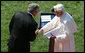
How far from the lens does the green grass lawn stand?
13.4 metres

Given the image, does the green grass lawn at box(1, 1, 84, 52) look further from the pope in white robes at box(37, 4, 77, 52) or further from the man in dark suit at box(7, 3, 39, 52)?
the man in dark suit at box(7, 3, 39, 52)

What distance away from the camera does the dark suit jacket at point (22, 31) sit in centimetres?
907

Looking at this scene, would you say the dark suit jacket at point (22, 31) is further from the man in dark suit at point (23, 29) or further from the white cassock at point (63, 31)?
the white cassock at point (63, 31)

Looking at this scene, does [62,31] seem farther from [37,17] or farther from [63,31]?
[37,17]

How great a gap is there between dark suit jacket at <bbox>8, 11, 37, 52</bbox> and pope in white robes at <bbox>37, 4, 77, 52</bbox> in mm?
715

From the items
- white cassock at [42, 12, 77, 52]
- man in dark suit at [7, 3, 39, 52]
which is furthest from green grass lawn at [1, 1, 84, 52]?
man in dark suit at [7, 3, 39, 52]

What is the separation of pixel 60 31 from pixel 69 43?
1.38 feet

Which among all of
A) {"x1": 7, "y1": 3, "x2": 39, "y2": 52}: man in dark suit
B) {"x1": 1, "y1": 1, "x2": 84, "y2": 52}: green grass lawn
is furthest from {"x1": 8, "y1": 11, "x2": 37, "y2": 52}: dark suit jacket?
{"x1": 1, "y1": 1, "x2": 84, "y2": 52}: green grass lawn

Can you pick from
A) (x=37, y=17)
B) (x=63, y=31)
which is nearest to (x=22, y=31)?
(x=63, y=31)

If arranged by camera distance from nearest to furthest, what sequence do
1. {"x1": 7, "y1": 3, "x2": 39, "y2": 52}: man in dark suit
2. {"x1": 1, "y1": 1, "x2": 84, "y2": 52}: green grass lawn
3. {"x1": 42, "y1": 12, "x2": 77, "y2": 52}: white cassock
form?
{"x1": 7, "y1": 3, "x2": 39, "y2": 52}: man in dark suit, {"x1": 42, "y1": 12, "x2": 77, "y2": 52}: white cassock, {"x1": 1, "y1": 1, "x2": 84, "y2": 52}: green grass lawn

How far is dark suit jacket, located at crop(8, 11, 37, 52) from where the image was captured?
9070 millimetres

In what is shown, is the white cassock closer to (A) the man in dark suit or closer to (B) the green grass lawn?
(A) the man in dark suit

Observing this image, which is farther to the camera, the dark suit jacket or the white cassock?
the white cassock

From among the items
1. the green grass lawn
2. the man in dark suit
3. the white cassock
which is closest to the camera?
the man in dark suit
